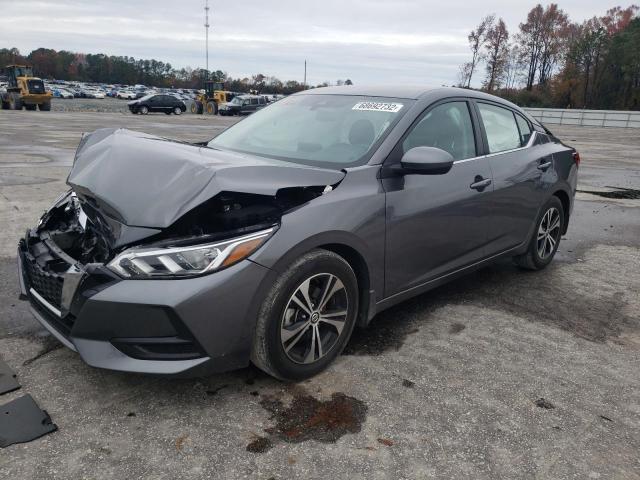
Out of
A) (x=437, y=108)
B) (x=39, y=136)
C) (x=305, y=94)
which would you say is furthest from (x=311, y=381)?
(x=39, y=136)

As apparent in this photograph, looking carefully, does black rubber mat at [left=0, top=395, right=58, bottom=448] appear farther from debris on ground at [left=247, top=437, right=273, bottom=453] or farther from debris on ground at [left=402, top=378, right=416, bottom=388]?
debris on ground at [left=402, top=378, right=416, bottom=388]

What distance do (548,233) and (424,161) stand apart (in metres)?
2.51

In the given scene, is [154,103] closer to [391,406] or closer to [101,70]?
[391,406]

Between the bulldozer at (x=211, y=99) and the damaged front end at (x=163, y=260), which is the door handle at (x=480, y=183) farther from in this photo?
the bulldozer at (x=211, y=99)

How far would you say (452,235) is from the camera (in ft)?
12.5

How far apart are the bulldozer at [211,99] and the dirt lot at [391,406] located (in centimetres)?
4206

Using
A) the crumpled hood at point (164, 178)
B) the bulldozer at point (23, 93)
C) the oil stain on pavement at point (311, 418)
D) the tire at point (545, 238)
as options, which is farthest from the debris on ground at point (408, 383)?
the bulldozer at point (23, 93)

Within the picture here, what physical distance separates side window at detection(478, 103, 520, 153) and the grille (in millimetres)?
3123

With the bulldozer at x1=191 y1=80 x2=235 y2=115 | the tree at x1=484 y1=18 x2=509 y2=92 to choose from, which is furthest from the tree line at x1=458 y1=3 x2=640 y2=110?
the bulldozer at x1=191 y1=80 x2=235 y2=115

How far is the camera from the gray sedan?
99.2 inches

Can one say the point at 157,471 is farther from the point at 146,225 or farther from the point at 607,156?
the point at 607,156

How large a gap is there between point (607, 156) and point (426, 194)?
16808 millimetres

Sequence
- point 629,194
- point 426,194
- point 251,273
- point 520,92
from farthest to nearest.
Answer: point 520,92 < point 629,194 < point 426,194 < point 251,273

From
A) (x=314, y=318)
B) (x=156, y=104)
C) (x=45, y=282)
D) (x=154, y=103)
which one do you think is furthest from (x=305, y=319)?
(x=156, y=104)
